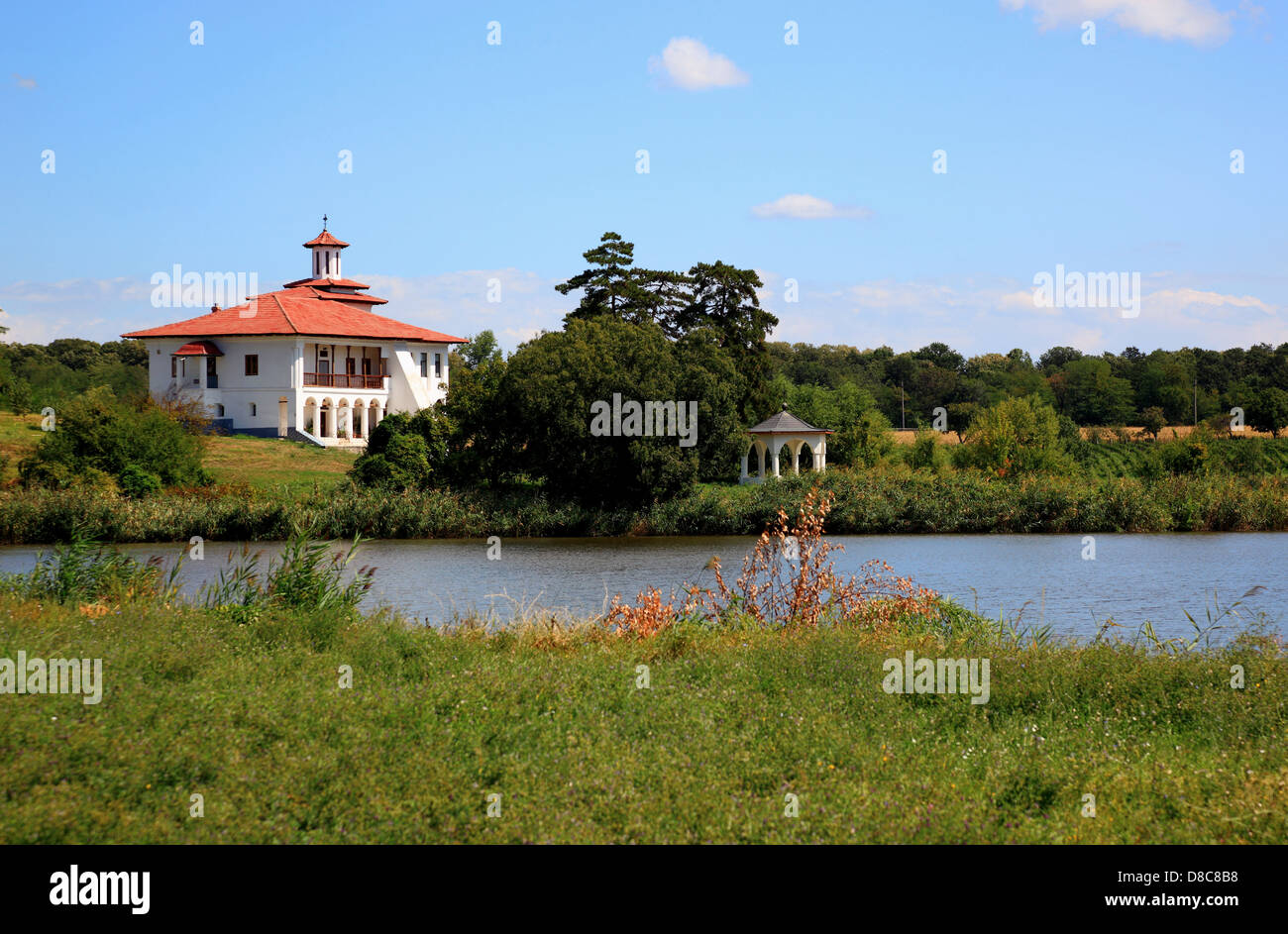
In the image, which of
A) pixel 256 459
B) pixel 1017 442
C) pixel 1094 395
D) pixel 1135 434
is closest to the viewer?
pixel 256 459

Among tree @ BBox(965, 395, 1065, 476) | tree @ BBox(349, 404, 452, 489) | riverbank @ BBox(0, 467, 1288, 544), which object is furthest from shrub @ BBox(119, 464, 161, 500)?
tree @ BBox(965, 395, 1065, 476)

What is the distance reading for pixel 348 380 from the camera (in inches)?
2559

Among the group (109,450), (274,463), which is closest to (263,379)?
(274,463)

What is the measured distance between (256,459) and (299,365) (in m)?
13.3

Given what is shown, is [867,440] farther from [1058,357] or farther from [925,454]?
[1058,357]

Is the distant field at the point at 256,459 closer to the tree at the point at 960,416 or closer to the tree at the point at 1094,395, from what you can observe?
the tree at the point at 960,416

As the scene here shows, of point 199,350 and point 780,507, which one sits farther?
point 199,350

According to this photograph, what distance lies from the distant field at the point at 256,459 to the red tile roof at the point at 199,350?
805 cm

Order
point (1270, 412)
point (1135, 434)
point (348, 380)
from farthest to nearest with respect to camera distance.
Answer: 1. point (1135, 434)
2. point (1270, 412)
3. point (348, 380)

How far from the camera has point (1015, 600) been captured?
21.0 metres

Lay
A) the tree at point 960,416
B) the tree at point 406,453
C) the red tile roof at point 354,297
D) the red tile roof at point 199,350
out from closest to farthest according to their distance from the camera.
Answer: the tree at point 406,453 → the red tile roof at point 199,350 → the red tile roof at point 354,297 → the tree at point 960,416

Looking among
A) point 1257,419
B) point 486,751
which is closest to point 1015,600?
point 486,751

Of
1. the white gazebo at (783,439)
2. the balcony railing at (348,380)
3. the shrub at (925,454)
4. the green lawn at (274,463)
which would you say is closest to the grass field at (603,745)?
the green lawn at (274,463)

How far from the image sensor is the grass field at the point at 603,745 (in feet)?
21.5
